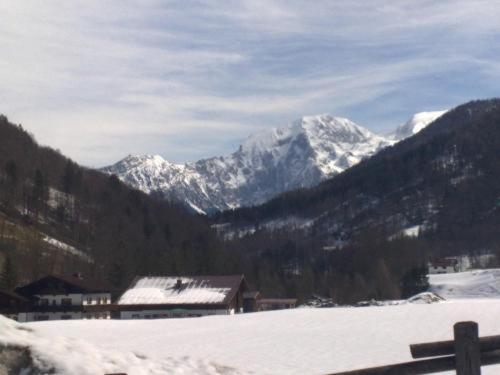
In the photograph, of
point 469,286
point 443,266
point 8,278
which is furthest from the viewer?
point 443,266

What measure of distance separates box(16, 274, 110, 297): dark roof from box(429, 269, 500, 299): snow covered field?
51472 mm

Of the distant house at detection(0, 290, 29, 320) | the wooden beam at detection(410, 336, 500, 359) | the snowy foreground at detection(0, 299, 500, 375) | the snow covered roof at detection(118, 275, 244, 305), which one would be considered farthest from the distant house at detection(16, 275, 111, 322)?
the wooden beam at detection(410, 336, 500, 359)

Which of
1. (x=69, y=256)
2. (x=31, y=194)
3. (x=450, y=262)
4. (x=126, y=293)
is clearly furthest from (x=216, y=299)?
(x=31, y=194)

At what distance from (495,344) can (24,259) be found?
126 metres

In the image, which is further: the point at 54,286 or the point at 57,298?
the point at 57,298

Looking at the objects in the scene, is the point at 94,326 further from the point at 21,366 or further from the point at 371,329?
the point at 21,366

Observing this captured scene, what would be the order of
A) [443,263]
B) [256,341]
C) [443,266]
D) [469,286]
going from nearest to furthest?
1. [256,341]
2. [469,286]
3. [443,266]
4. [443,263]

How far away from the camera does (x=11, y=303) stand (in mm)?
77250

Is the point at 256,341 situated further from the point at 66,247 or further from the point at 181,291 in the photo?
the point at 66,247

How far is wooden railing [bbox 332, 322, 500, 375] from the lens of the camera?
25.8ft

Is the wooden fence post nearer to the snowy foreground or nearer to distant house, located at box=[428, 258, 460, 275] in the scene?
the snowy foreground

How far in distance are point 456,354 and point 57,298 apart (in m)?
83.9

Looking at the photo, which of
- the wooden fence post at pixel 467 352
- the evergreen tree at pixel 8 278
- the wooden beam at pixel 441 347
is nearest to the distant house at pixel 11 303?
the evergreen tree at pixel 8 278

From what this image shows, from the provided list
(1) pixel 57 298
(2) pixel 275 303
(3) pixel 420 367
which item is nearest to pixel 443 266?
(2) pixel 275 303
